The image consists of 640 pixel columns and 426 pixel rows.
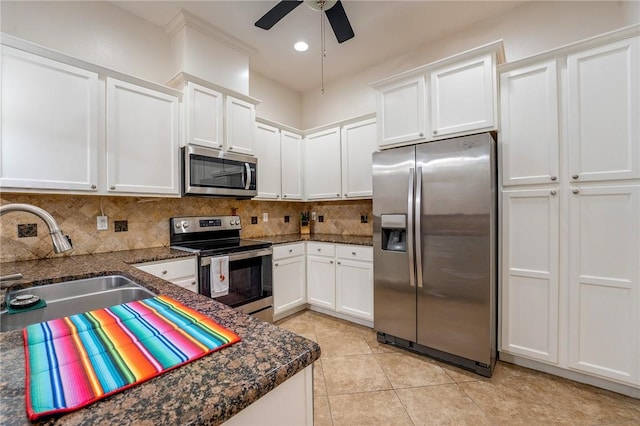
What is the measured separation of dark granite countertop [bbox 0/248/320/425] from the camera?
0.44 m

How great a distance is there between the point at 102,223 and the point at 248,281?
1.25 metres

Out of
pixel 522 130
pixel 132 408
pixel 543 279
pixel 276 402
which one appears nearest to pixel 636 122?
pixel 522 130

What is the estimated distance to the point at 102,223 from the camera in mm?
2246

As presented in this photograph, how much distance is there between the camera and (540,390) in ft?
6.16

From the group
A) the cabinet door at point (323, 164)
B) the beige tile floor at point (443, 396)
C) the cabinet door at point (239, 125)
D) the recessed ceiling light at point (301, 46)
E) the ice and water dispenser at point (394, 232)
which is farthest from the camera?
the cabinet door at point (323, 164)

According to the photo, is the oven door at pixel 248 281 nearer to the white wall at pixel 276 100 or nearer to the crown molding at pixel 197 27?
the white wall at pixel 276 100

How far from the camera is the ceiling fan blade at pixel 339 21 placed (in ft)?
6.62

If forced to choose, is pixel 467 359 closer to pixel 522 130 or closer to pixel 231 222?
pixel 522 130

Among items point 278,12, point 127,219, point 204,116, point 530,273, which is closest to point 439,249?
point 530,273

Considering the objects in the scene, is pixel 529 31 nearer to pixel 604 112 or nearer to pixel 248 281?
pixel 604 112

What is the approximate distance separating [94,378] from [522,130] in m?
2.60

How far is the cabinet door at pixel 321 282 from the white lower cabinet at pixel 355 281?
8cm

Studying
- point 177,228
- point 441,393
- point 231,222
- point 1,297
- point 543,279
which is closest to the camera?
point 1,297

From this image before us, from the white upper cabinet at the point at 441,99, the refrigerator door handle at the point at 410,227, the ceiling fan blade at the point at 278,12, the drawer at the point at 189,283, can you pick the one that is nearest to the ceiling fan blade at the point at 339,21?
the ceiling fan blade at the point at 278,12
